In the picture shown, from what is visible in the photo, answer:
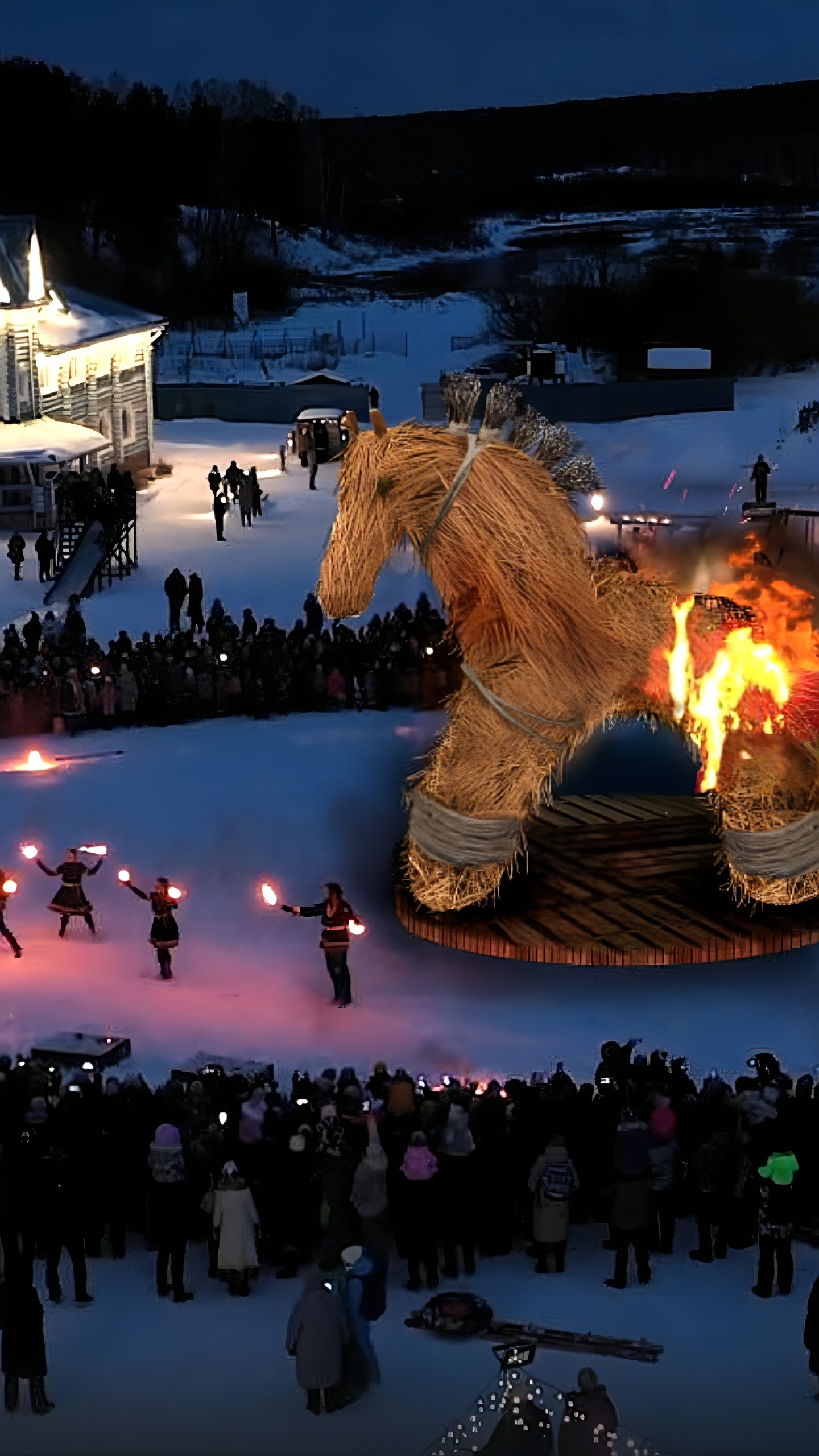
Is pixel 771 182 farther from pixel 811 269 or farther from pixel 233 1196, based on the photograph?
pixel 233 1196

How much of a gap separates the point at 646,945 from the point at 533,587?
310cm

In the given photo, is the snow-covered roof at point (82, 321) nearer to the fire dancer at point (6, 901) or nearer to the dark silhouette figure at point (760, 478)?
the dark silhouette figure at point (760, 478)

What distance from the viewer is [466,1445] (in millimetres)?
9453

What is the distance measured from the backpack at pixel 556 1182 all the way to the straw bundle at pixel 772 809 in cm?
421

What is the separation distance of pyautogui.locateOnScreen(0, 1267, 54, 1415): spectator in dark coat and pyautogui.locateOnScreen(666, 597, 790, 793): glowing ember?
23.1ft

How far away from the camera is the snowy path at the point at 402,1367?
10547mm

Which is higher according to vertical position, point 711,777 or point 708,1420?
point 711,777

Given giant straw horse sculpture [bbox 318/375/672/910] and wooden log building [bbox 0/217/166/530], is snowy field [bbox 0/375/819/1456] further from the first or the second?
wooden log building [bbox 0/217/166/530]

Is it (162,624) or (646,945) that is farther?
(162,624)

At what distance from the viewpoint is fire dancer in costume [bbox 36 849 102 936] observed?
1697 centimetres

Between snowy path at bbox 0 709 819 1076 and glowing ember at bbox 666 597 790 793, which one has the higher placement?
glowing ember at bbox 666 597 790 793

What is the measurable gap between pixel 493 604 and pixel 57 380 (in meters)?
24.0

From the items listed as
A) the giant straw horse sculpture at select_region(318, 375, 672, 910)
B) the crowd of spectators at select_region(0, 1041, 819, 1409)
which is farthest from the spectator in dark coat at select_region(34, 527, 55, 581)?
the crowd of spectators at select_region(0, 1041, 819, 1409)

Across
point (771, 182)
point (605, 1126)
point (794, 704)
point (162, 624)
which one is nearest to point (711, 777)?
point (794, 704)
